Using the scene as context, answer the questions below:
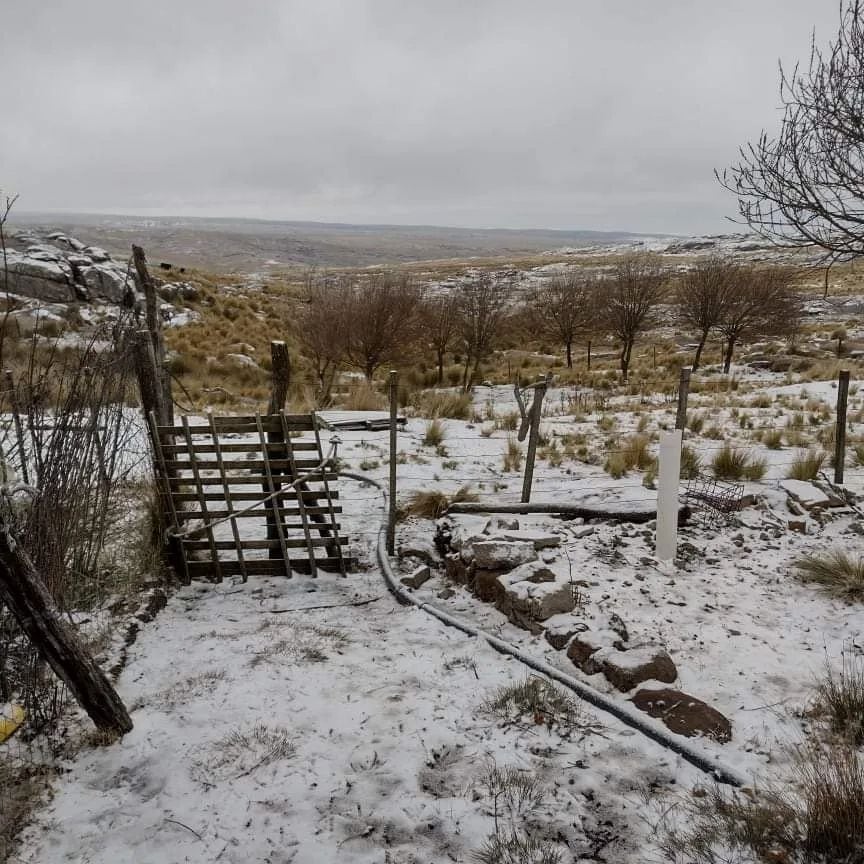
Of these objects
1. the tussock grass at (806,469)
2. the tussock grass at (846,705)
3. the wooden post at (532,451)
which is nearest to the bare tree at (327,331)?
the wooden post at (532,451)

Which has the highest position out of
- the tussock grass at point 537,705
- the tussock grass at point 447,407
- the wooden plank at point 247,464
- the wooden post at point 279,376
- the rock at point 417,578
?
the wooden post at point 279,376

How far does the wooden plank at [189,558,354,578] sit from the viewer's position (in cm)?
502

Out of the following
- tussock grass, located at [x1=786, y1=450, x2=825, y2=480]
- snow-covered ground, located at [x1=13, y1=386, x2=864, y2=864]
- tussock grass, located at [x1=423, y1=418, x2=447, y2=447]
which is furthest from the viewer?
tussock grass, located at [x1=423, y1=418, x2=447, y2=447]

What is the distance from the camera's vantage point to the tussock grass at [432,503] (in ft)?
20.1

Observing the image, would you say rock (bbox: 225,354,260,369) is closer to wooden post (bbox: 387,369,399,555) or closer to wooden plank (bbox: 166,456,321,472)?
wooden plank (bbox: 166,456,321,472)

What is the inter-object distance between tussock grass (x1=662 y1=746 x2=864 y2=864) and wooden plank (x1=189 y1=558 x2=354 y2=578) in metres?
3.38

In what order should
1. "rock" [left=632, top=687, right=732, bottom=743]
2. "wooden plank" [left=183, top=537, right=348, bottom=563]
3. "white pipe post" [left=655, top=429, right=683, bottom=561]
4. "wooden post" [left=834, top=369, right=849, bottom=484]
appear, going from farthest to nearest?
"wooden post" [left=834, top=369, right=849, bottom=484] → "wooden plank" [left=183, top=537, right=348, bottom=563] → "white pipe post" [left=655, top=429, right=683, bottom=561] → "rock" [left=632, top=687, right=732, bottom=743]

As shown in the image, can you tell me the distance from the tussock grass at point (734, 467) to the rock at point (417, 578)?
146 inches

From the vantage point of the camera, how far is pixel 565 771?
2676mm

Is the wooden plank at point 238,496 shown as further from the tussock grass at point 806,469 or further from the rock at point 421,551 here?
the tussock grass at point 806,469

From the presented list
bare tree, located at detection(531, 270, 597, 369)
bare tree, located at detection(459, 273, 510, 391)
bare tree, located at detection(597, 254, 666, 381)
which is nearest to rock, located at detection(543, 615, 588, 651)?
bare tree, located at detection(459, 273, 510, 391)

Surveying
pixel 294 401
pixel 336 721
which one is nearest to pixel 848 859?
pixel 336 721

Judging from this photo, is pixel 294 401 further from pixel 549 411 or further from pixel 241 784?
pixel 241 784

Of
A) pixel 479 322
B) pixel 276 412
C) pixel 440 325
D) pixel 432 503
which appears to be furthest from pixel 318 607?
pixel 440 325
